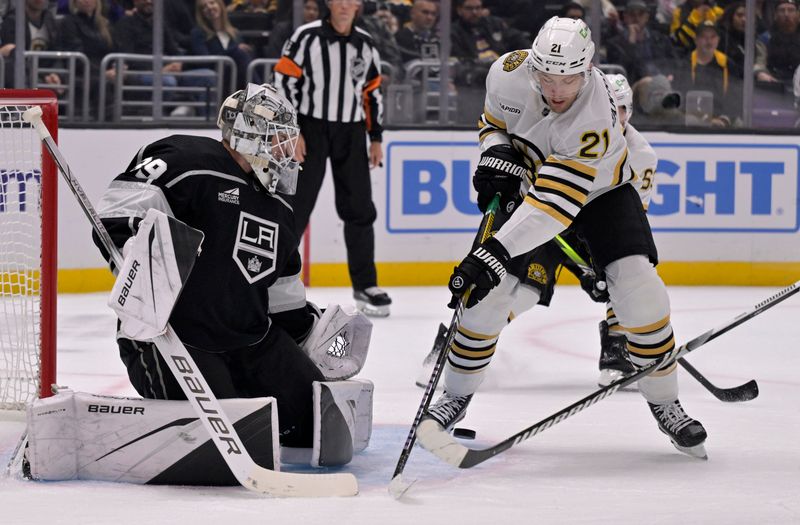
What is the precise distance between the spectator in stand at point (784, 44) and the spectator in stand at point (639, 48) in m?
0.49

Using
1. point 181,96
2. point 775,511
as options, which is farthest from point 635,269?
point 181,96

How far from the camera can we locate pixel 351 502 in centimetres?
244

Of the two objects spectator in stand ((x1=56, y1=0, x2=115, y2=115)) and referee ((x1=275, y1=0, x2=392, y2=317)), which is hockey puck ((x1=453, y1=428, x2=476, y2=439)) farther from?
spectator in stand ((x1=56, y1=0, x2=115, y2=115))

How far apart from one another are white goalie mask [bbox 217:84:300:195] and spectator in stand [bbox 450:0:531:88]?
3.78m

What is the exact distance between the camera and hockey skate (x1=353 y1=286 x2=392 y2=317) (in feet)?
17.5

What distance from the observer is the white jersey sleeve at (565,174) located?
108 inches

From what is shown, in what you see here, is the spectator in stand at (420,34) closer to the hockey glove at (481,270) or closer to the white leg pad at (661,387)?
the white leg pad at (661,387)

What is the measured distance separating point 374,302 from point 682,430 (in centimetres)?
254

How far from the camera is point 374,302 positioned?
5348 mm

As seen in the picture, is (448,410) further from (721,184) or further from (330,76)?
(721,184)

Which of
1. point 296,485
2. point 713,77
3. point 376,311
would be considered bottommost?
point 376,311

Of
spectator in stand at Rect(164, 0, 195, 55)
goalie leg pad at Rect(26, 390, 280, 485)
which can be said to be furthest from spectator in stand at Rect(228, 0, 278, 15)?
goalie leg pad at Rect(26, 390, 280, 485)

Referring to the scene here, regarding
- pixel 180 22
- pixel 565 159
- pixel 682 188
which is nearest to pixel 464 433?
pixel 565 159

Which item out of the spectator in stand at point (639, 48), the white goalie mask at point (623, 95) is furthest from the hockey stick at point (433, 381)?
the spectator in stand at point (639, 48)
